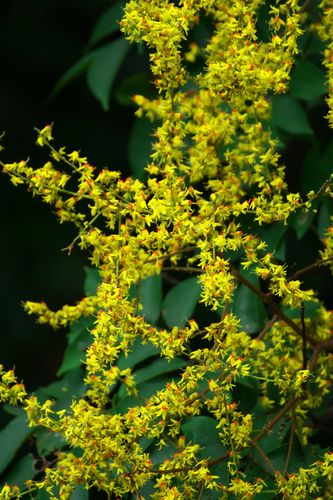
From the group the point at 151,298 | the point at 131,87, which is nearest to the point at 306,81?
the point at 131,87

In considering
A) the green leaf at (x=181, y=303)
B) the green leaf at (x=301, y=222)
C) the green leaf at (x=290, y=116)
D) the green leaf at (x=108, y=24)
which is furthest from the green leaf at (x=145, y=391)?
the green leaf at (x=108, y=24)

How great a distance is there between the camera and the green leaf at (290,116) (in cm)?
92

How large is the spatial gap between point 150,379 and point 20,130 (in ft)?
3.20

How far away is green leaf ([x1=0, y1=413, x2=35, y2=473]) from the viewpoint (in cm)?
88

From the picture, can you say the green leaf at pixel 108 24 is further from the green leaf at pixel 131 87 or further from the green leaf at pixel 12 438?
the green leaf at pixel 12 438

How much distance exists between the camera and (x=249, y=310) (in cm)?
91

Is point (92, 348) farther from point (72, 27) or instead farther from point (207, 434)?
point (72, 27)

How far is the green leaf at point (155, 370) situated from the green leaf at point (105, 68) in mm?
509

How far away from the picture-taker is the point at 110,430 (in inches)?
25.0

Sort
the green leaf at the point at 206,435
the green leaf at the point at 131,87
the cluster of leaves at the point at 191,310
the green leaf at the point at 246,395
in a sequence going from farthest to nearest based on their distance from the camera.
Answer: the green leaf at the point at 131,87 < the green leaf at the point at 246,395 < the green leaf at the point at 206,435 < the cluster of leaves at the point at 191,310

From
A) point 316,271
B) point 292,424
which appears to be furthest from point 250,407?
point 316,271

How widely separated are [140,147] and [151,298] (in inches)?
12.9

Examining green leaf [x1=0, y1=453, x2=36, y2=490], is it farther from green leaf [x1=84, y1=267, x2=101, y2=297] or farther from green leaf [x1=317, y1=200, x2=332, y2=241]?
green leaf [x1=317, y1=200, x2=332, y2=241]

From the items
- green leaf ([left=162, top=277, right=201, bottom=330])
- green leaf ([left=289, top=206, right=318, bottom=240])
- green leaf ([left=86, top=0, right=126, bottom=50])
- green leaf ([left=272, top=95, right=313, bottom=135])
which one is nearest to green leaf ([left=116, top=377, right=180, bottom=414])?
green leaf ([left=162, top=277, right=201, bottom=330])
